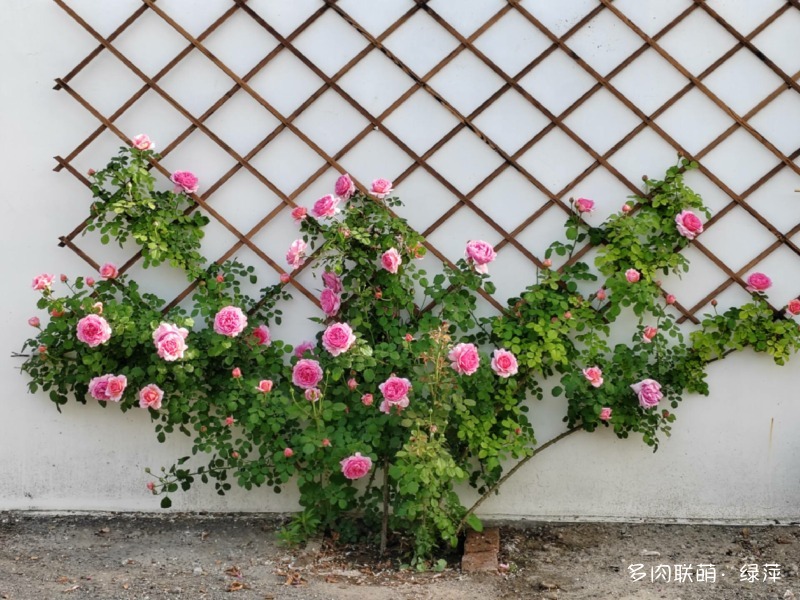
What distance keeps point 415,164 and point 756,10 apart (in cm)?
113

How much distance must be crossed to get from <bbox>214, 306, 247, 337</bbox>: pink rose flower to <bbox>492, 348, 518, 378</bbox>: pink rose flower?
2.51 ft

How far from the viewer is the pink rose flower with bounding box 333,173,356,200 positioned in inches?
117

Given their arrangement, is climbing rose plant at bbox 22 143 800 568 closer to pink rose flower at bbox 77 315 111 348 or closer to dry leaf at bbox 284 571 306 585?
pink rose flower at bbox 77 315 111 348

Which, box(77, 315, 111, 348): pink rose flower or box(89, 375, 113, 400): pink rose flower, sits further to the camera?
box(89, 375, 113, 400): pink rose flower

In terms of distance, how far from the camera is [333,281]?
3010 millimetres

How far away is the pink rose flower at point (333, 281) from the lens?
3.00 meters

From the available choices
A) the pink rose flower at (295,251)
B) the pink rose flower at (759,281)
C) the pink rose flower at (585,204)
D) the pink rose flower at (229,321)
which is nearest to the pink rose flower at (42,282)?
the pink rose flower at (229,321)

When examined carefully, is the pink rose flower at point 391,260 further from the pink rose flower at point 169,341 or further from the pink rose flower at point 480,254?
the pink rose flower at point 169,341

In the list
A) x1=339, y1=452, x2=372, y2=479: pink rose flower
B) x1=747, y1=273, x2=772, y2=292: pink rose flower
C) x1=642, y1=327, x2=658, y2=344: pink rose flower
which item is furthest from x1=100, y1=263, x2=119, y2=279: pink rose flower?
x1=747, y1=273, x2=772, y2=292: pink rose flower

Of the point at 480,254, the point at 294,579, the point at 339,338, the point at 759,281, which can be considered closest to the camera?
the point at 294,579

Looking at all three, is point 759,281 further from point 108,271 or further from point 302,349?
point 108,271

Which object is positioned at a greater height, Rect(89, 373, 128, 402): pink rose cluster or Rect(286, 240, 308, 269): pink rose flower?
Rect(286, 240, 308, 269): pink rose flower

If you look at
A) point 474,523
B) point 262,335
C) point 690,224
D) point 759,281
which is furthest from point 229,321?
point 759,281

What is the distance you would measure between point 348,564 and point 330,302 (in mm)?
774
